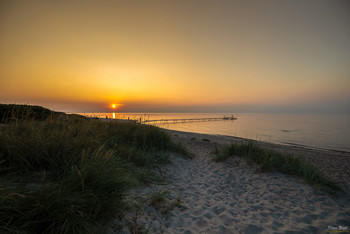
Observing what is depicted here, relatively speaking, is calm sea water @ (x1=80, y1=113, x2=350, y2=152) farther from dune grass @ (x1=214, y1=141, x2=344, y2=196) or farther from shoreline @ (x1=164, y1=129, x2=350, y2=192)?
dune grass @ (x1=214, y1=141, x2=344, y2=196)

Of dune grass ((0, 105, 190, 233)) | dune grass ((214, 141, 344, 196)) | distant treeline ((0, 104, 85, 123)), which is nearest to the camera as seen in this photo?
dune grass ((0, 105, 190, 233))

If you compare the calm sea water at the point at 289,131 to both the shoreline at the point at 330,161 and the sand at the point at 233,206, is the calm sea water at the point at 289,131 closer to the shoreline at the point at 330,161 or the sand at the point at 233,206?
the shoreline at the point at 330,161

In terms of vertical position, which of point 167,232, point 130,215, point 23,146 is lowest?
point 167,232

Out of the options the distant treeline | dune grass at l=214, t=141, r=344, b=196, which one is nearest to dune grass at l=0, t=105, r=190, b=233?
the distant treeline

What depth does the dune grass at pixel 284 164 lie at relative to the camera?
4.94 m

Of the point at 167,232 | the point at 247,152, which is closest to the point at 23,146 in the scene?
the point at 167,232

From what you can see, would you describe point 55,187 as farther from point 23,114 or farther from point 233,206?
point 23,114

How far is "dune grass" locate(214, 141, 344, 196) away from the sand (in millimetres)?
322

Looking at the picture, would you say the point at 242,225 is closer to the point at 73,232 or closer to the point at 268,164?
the point at 73,232

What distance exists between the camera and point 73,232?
163 cm

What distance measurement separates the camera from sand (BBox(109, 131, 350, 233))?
8.91 ft

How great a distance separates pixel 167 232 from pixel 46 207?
1.74 m

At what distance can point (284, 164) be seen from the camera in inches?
235

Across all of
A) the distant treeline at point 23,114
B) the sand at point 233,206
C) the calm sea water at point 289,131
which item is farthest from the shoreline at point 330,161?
the distant treeline at point 23,114
